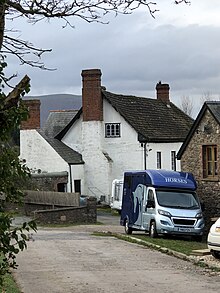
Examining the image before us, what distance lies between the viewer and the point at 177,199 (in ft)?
96.0

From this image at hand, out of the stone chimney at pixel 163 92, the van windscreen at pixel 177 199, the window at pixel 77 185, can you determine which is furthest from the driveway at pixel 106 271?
the stone chimney at pixel 163 92

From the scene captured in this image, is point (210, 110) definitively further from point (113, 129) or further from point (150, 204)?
point (113, 129)

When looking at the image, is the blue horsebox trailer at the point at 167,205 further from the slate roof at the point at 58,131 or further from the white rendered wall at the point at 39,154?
the white rendered wall at the point at 39,154

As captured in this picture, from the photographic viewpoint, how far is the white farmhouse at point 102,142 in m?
53.1

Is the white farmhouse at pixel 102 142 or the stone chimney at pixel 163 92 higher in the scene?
the stone chimney at pixel 163 92

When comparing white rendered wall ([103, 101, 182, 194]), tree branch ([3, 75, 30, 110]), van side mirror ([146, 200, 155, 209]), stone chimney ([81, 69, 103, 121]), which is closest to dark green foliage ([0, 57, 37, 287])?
tree branch ([3, 75, 30, 110])

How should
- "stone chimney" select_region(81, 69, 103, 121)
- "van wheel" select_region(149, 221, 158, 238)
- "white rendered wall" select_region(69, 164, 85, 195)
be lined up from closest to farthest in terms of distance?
"van wheel" select_region(149, 221, 158, 238)
"stone chimney" select_region(81, 69, 103, 121)
"white rendered wall" select_region(69, 164, 85, 195)

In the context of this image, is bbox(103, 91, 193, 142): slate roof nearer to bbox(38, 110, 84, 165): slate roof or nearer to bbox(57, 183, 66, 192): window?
bbox(38, 110, 84, 165): slate roof

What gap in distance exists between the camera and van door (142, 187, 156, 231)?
1140 inches

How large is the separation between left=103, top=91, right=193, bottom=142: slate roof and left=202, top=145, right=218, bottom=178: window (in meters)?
18.7

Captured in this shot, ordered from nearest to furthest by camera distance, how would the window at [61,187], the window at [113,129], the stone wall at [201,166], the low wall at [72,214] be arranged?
the stone wall at [201,166] → the low wall at [72,214] → the window at [61,187] → the window at [113,129]

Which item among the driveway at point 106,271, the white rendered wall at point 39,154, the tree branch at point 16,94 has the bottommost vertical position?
the driveway at point 106,271

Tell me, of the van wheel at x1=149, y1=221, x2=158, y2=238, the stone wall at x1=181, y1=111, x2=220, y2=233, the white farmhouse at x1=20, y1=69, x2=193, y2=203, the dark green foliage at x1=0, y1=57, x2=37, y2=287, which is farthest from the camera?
the white farmhouse at x1=20, y1=69, x2=193, y2=203

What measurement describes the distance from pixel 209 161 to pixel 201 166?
45cm
